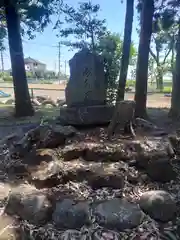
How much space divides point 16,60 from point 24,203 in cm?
544

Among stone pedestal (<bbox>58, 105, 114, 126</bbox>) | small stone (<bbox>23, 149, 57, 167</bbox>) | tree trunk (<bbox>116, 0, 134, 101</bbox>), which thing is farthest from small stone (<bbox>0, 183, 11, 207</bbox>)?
tree trunk (<bbox>116, 0, 134, 101</bbox>)

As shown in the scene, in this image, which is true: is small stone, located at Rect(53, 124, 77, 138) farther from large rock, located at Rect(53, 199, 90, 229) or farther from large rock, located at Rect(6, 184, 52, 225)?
large rock, located at Rect(53, 199, 90, 229)

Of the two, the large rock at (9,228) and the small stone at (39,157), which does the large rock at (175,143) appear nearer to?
the small stone at (39,157)

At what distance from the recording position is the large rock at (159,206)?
7.80 feet

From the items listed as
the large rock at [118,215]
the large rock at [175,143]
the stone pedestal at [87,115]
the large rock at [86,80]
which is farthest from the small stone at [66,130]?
the large rock at [118,215]

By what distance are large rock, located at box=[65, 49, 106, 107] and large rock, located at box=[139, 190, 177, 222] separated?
2.31 meters

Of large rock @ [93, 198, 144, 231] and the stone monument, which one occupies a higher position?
the stone monument

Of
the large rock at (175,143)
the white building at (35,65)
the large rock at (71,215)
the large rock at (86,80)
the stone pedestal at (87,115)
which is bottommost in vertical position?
the large rock at (71,215)

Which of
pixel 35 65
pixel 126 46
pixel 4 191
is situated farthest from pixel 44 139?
pixel 35 65

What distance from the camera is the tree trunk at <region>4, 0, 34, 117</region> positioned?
6879mm

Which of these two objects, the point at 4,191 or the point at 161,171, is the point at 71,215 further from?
the point at 161,171

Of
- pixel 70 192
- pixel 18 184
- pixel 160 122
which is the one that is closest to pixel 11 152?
pixel 18 184

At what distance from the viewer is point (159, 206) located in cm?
240

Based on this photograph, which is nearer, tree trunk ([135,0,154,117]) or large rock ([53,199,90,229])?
large rock ([53,199,90,229])
